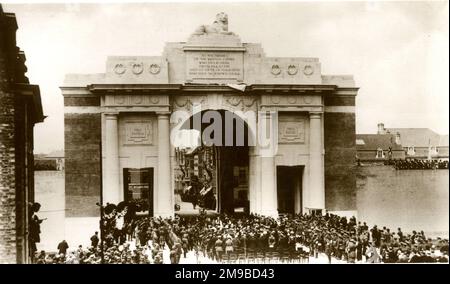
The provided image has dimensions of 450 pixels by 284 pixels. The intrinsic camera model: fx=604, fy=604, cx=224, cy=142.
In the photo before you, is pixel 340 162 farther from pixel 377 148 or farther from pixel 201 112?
pixel 201 112

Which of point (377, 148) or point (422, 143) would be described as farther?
point (377, 148)

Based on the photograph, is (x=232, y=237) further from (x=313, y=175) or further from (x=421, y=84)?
(x=421, y=84)

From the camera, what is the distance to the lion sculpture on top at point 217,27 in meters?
20.8

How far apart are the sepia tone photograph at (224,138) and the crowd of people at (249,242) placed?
0.07 meters

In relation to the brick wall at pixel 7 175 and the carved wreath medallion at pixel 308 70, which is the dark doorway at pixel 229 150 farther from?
the brick wall at pixel 7 175

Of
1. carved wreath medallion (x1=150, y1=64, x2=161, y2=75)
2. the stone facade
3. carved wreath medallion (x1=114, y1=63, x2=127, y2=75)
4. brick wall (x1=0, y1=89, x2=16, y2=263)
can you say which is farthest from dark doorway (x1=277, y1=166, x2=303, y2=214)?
brick wall (x1=0, y1=89, x2=16, y2=263)

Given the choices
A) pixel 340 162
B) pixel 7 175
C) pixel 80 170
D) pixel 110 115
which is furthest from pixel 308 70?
pixel 7 175

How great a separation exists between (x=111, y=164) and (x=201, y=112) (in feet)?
15.2

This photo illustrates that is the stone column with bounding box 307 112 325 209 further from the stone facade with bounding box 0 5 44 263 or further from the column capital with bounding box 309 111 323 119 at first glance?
the stone facade with bounding box 0 5 44 263

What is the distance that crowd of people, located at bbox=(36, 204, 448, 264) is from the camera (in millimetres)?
19422

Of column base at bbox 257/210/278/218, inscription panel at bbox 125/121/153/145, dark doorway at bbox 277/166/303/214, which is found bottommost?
column base at bbox 257/210/278/218

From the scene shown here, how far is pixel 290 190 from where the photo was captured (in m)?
27.7

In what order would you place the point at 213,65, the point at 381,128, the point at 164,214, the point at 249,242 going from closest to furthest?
the point at 249,242 → the point at 381,128 → the point at 213,65 → the point at 164,214

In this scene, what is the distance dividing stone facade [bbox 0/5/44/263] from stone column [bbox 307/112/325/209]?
11.8m
